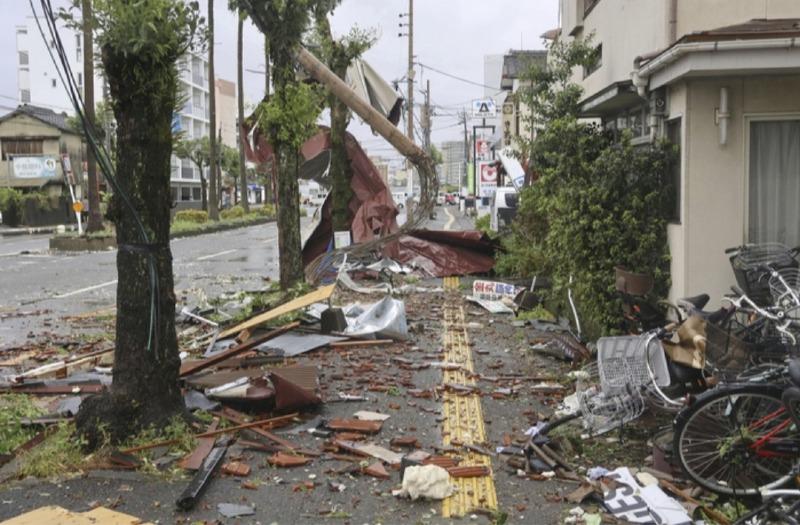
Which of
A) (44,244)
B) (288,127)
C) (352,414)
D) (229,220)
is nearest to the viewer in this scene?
(352,414)

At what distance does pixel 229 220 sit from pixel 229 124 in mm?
67523

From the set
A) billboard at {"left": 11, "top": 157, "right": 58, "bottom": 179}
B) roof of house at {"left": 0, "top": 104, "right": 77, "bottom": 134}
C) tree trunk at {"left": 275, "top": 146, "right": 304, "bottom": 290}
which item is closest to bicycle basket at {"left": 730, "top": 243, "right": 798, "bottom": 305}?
tree trunk at {"left": 275, "top": 146, "right": 304, "bottom": 290}

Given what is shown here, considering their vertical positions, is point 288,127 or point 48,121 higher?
point 48,121

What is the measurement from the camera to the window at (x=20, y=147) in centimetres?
5716

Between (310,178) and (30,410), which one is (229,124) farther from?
(30,410)

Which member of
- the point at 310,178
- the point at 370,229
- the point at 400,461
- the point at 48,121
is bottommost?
the point at 400,461

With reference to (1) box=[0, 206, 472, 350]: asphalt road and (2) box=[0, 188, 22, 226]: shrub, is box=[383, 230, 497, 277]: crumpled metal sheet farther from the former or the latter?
(2) box=[0, 188, 22, 226]: shrub

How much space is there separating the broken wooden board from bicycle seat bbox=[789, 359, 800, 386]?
3787mm

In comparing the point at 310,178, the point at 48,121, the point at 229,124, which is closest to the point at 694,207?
the point at 310,178

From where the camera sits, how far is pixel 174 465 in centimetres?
550

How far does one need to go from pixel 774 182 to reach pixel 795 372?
4305 millimetres

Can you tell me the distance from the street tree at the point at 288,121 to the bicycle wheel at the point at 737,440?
29.9 ft

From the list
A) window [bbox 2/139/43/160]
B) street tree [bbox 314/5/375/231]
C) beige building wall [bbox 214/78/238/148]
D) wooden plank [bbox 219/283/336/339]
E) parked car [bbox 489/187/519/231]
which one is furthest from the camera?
beige building wall [bbox 214/78/238/148]

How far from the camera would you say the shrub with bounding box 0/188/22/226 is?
4966 cm
